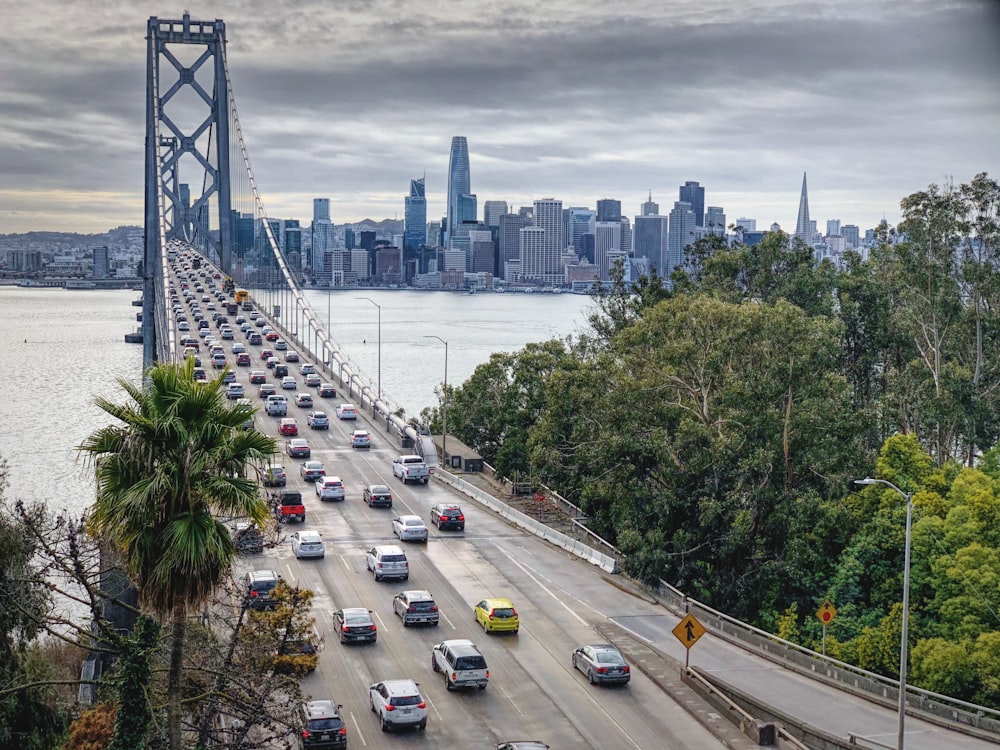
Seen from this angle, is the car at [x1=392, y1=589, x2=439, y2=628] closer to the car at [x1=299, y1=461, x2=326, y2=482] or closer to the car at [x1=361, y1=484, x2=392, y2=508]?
the car at [x1=361, y1=484, x2=392, y2=508]

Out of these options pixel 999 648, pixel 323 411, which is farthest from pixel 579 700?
pixel 323 411

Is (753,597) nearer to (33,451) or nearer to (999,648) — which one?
(999,648)

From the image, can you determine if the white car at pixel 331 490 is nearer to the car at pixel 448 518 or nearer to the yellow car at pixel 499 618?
the car at pixel 448 518

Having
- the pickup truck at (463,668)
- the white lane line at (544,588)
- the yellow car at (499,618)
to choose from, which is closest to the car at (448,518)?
the white lane line at (544,588)

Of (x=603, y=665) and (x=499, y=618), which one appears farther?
(x=499, y=618)

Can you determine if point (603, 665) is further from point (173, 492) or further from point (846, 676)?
point (173, 492)

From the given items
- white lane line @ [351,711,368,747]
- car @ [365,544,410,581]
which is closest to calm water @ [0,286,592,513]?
car @ [365,544,410,581]

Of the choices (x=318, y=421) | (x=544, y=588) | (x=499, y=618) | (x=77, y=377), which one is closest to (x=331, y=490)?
(x=544, y=588)
